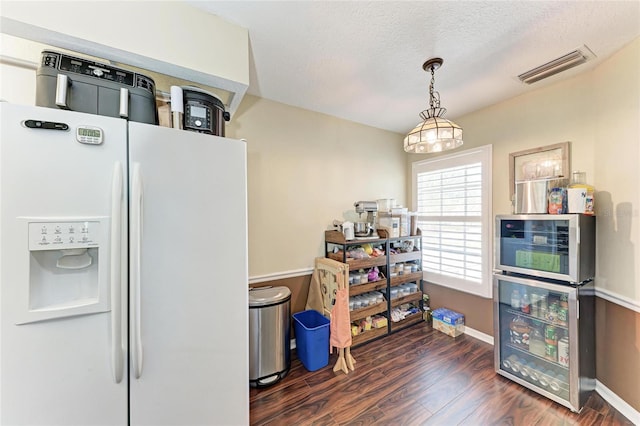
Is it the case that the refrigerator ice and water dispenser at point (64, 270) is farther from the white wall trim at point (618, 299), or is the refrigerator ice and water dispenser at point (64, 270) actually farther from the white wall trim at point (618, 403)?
the white wall trim at point (618, 403)

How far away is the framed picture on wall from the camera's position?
198 cm

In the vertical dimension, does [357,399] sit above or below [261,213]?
below

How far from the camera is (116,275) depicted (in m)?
0.92

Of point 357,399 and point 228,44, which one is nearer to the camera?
point 228,44

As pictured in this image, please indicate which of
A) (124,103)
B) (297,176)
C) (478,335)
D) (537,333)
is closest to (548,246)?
(537,333)

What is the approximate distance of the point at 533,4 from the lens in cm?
126

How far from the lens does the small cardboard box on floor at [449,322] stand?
261 centimetres

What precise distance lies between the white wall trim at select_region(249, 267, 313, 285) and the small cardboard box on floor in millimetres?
1603

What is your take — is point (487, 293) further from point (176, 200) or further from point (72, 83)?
point (72, 83)

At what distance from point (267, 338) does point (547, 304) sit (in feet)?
7.34

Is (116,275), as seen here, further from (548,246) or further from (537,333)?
(537,333)

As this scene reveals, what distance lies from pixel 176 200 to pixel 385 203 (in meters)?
2.40

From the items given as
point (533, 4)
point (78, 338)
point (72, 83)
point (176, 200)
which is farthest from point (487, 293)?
point (72, 83)

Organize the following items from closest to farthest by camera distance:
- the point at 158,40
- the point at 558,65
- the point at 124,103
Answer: the point at 124,103
the point at 158,40
the point at 558,65
